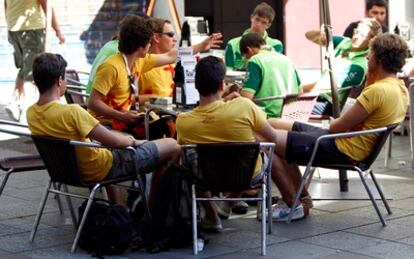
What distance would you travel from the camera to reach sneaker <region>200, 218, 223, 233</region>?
665cm

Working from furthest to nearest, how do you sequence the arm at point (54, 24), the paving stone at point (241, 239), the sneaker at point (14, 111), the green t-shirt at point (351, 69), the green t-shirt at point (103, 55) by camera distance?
the sneaker at point (14, 111), the arm at point (54, 24), the green t-shirt at point (351, 69), the green t-shirt at point (103, 55), the paving stone at point (241, 239)

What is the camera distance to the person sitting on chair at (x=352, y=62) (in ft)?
28.4

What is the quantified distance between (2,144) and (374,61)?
499 cm

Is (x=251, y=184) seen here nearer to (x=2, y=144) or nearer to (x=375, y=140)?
(x=375, y=140)

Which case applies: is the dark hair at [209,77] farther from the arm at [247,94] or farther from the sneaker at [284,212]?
the arm at [247,94]

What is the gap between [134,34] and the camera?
7.20 meters

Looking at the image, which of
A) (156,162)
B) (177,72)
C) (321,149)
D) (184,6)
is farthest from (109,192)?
(184,6)

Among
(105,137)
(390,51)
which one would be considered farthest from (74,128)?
(390,51)

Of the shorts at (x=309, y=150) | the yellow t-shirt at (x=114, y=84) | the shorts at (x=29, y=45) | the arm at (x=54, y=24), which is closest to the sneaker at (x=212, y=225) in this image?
the shorts at (x=309, y=150)

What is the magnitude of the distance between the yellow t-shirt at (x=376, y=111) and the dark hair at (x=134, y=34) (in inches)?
64.9

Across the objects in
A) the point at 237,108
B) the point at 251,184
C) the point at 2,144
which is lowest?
the point at 2,144

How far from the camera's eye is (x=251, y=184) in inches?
245

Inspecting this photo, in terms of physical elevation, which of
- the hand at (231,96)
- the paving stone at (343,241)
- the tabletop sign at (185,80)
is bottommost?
the paving stone at (343,241)

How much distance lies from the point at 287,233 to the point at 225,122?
3.20ft
